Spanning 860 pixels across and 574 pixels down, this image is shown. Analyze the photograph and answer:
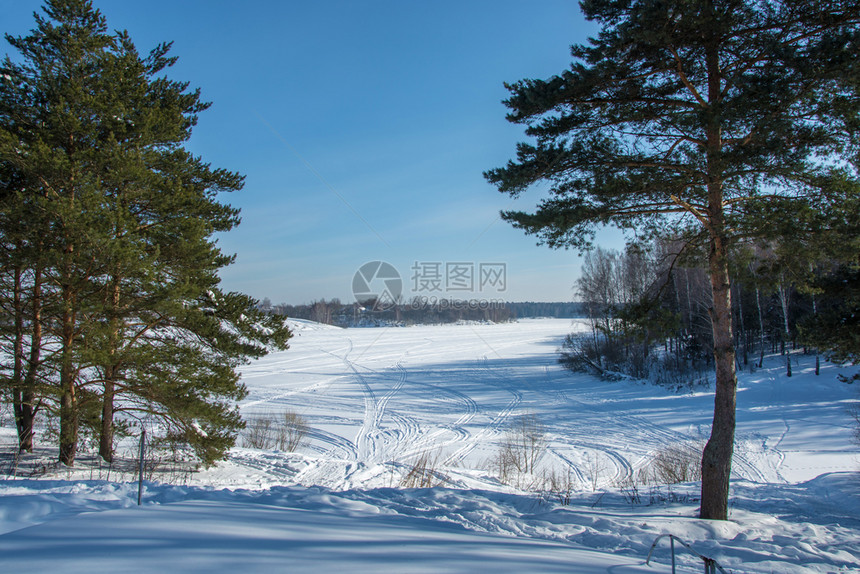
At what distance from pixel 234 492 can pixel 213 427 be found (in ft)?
13.1

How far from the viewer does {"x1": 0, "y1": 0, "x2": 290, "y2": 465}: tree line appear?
25.3 ft

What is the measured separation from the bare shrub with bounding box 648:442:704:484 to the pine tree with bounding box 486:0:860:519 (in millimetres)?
4723

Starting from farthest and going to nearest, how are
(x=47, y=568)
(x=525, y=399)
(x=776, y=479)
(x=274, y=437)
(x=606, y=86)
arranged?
(x=525, y=399)
(x=274, y=437)
(x=776, y=479)
(x=606, y=86)
(x=47, y=568)

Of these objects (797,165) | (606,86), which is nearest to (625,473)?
(797,165)

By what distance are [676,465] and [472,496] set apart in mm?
7612

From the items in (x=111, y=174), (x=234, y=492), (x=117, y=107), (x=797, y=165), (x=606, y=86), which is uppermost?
(x=117, y=107)

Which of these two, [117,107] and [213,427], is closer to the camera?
[117,107]

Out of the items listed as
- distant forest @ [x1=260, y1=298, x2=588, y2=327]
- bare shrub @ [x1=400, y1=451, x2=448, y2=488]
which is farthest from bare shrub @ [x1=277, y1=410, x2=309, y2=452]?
distant forest @ [x1=260, y1=298, x2=588, y2=327]

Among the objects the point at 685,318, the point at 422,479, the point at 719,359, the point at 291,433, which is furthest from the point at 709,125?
the point at 685,318

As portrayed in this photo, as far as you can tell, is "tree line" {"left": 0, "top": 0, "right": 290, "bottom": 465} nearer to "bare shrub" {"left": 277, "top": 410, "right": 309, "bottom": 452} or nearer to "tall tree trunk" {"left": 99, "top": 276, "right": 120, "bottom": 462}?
"tall tree trunk" {"left": 99, "top": 276, "right": 120, "bottom": 462}

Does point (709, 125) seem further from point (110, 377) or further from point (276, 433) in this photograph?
point (276, 433)

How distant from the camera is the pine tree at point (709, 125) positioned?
5297 millimetres

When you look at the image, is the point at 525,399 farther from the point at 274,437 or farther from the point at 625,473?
the point at 274,437

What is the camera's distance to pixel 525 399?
22.2 meters
